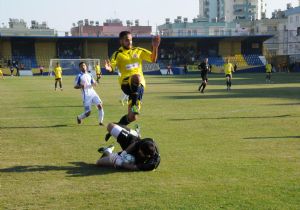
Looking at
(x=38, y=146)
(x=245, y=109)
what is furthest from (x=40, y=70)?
(x=38, y=146)

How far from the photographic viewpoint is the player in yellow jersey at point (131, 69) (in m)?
9.81

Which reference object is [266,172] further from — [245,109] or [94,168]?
[245,109]

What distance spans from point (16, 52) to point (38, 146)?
218ft

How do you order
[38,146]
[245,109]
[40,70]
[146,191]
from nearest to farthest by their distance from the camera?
[146,191], [38,146], [245,109], [40,70]

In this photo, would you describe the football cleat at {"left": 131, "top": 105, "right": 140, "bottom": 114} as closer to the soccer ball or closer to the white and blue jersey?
the soccer ball

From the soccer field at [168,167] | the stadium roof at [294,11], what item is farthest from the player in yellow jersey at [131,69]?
the stadium roof at [294,11]

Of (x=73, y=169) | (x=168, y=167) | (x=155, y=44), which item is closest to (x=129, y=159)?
(x=168, y=167)

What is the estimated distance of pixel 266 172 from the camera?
7738mm

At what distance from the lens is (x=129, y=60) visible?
995 cm

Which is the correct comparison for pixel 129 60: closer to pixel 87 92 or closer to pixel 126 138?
pixel 126 138

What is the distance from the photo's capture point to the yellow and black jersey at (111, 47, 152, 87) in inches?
392

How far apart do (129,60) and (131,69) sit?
0.19 metres

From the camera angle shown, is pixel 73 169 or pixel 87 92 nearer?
pixel 73 169

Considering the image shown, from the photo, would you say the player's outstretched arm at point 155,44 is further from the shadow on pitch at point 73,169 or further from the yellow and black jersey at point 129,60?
the shadow on pitch at point 73,169
